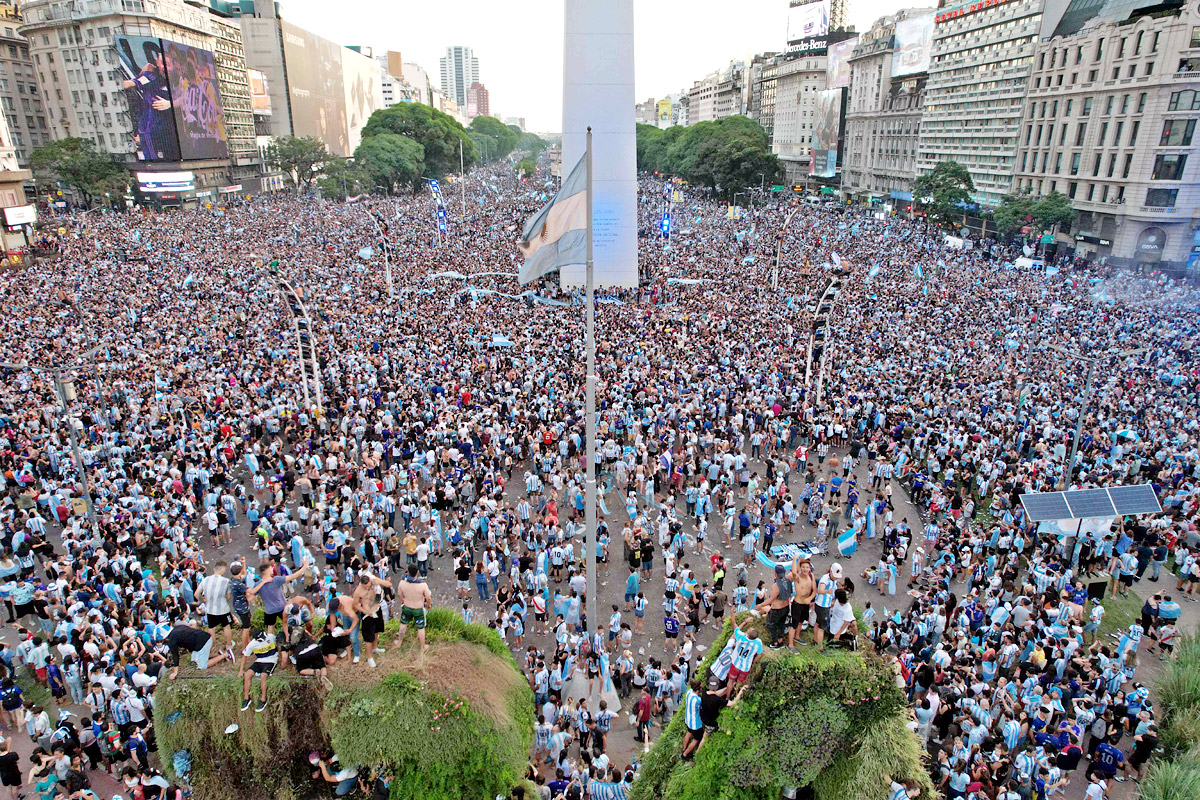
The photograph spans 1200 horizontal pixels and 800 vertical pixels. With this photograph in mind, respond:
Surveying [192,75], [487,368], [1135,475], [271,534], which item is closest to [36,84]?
[192,75]

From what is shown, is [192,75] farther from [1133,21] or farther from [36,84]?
[1133,21]

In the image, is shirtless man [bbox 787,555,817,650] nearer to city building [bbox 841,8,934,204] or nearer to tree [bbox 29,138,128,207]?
tree [bbox 29,138,128,207]

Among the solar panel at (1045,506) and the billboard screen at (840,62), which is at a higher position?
the billboard screen at (840,62)

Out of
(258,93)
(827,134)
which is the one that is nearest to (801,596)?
(827,134)

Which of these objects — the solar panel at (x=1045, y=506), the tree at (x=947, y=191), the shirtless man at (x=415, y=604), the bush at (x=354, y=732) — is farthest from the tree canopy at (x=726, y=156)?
the bush at (x=354, y=732)

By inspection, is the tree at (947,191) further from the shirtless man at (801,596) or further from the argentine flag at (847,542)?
the shirtless man at (801,596)

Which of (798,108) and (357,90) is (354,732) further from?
(357,90)
